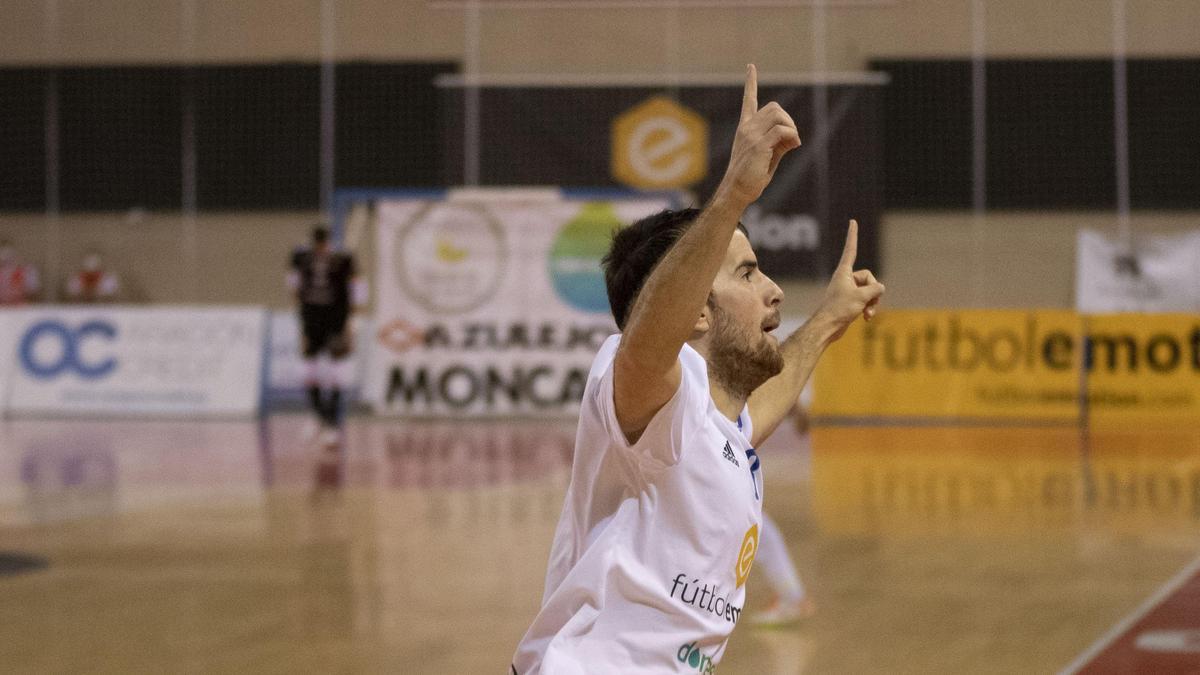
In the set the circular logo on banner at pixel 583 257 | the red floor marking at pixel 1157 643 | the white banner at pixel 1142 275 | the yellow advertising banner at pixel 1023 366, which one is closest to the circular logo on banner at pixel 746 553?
the red floor marking at pixel 1157 643

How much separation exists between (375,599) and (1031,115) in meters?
14.9

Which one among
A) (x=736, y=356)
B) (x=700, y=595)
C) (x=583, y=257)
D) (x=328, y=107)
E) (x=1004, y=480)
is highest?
(x=328, y=107)

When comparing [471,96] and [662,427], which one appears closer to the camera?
[662,427]

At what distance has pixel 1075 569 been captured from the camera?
27.1 feet

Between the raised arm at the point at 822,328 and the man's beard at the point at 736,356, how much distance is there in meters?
0.61

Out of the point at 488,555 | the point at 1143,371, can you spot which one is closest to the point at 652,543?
the point at 488,555

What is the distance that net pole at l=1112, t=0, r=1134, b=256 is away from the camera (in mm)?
20000

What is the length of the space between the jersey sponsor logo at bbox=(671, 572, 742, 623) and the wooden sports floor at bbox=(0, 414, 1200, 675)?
116mm

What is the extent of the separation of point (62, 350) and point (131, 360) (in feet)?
2.80

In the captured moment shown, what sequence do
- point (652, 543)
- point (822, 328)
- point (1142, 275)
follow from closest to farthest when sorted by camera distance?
point (652, 543) → point (822, 328) → point (1142, 275)

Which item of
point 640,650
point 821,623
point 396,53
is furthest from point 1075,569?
point 396,53

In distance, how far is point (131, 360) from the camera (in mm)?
18141

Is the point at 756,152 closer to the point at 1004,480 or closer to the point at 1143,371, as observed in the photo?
the point at 1004,480

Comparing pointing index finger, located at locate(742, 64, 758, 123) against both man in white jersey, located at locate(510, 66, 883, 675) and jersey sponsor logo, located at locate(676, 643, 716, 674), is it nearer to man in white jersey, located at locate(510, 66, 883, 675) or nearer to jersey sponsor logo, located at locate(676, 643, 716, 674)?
man in white jersey, located at locate(510, 66, 883, 675)
